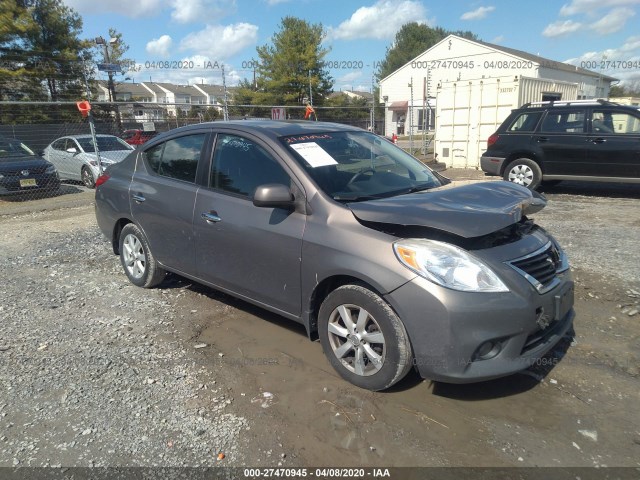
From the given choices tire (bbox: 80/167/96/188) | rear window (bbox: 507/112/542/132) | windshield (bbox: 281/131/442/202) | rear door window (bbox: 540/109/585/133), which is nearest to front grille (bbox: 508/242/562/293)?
windshield (bbox: 281/131/442/202)

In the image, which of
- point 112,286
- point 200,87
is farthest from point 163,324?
point 200,87

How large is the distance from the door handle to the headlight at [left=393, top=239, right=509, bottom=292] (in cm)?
166

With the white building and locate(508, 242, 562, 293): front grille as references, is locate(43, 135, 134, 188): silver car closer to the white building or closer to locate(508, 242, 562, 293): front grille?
locate(508, 242, 562, 293): front grille

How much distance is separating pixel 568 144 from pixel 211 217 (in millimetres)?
8250

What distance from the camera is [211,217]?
3.85 metres

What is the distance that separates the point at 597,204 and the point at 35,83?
28.3m

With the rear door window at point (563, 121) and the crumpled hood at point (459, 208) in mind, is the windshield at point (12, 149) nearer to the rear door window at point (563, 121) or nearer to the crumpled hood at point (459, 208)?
the crumpled hood at point (459, 208)

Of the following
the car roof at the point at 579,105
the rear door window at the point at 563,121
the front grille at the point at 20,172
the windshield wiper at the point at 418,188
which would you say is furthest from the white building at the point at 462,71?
the windshield wiper at the point at 418,188

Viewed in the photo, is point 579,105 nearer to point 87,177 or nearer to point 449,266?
point 449,266

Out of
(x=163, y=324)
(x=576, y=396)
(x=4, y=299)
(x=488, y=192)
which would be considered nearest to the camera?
(x=576, y=396)

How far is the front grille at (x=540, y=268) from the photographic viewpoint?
282cm

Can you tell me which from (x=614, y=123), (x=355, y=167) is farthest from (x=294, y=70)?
(x=355, y=167)

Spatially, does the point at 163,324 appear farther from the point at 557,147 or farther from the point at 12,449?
the point at 557,147

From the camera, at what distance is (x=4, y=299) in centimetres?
485
